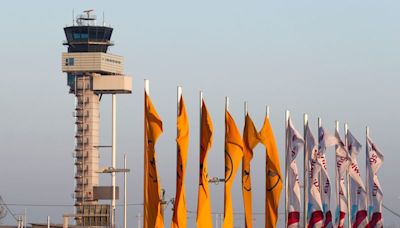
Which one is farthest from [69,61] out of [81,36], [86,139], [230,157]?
[230,157]

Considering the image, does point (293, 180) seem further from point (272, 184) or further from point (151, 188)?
point (151, 188)

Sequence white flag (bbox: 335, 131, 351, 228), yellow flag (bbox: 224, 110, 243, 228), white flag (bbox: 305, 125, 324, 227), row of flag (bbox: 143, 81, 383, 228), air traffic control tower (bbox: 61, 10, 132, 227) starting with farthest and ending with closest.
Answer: air traffic control tower (bbox: 61, 10, 132, 227) → white flag (bbox: 335, 131, 351, 228) → white flag (bbox: 305, 125, 324, 227) → yellow flag (bbox: 224, 110, 243, 228) → row of flag (bbox: 143, 81, 383, 228)

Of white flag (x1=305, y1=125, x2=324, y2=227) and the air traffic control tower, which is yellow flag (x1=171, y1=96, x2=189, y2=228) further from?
the air traffic control tower

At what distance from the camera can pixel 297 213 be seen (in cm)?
6384

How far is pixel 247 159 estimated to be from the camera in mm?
62156

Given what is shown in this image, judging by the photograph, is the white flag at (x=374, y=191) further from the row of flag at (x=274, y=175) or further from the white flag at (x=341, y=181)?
the white flag at (x=341, y=181)

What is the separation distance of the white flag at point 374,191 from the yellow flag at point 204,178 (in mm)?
16465

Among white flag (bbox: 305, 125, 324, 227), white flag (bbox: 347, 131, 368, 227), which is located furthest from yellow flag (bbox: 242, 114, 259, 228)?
white flag (bbox: 347, 131, 368, 227)

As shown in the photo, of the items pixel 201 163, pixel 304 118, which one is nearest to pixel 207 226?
pixel 201 163

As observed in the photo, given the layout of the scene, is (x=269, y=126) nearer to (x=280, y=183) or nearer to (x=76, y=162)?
(x=280, y=183)

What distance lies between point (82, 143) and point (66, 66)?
10845mm

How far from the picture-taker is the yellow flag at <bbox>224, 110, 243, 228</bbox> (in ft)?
192

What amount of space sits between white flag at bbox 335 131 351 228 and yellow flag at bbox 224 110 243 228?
12.2 meters

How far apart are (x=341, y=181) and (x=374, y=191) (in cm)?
216
